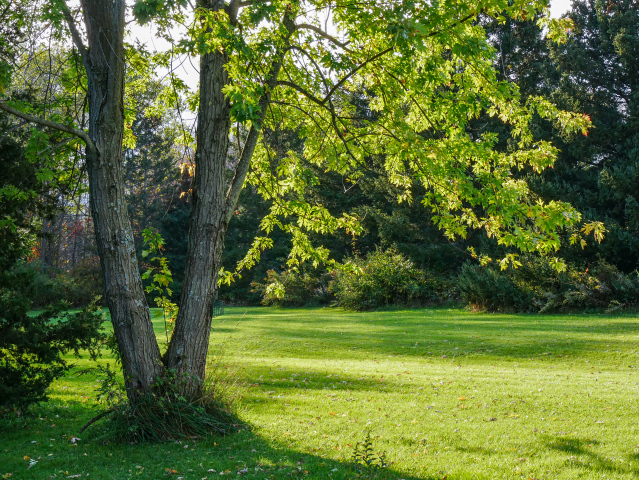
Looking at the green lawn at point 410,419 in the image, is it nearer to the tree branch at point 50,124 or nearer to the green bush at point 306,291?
the tree branch at point 50,124

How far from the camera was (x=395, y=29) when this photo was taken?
463 cm

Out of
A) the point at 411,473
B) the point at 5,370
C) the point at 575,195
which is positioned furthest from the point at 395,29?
the point at 575,195

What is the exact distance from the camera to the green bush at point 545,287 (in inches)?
684

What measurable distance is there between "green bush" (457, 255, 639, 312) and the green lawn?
4.19 m

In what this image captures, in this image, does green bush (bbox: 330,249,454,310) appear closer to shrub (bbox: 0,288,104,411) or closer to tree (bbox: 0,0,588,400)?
tree (bbox: 0,0,588,400)

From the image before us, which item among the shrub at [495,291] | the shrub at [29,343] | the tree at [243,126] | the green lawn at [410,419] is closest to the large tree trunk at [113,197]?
the tree at [243,126]

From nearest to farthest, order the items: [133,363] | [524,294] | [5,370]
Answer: [133,363]
[5,370]
[524,294]

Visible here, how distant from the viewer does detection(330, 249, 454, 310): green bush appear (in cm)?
2367

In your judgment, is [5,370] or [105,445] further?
[5,370]

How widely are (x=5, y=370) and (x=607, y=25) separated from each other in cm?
2733

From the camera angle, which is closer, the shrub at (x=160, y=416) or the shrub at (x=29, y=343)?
the shrub at (x=160, y=416)

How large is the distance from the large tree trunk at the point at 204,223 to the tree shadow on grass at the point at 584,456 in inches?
161

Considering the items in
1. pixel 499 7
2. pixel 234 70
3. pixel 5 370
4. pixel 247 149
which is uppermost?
pixel 499 7

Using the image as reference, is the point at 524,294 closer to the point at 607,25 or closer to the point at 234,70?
the point at 607,25
